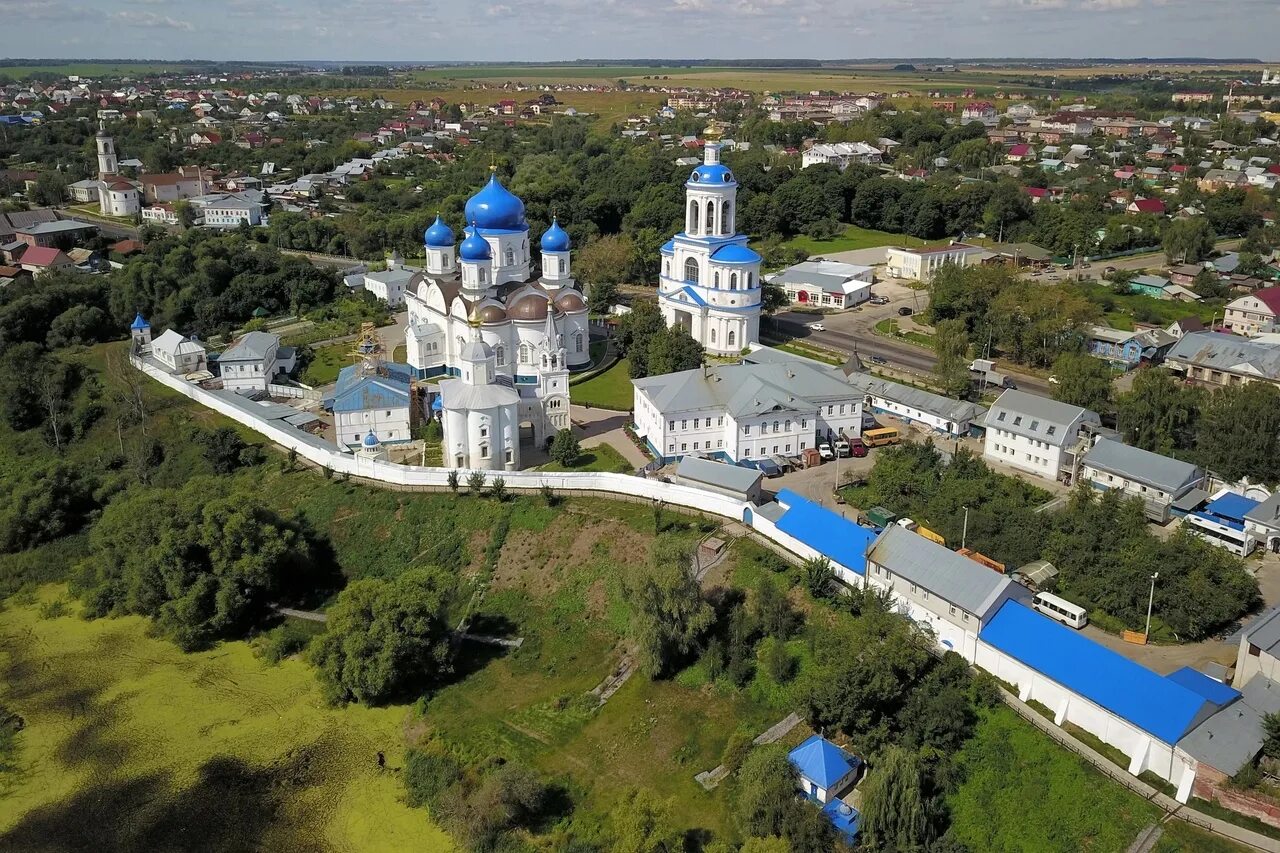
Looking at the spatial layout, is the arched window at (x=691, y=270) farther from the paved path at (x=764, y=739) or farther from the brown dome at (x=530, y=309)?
the paved path at (x=764, y=739)

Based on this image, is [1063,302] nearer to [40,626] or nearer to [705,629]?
[705,629]

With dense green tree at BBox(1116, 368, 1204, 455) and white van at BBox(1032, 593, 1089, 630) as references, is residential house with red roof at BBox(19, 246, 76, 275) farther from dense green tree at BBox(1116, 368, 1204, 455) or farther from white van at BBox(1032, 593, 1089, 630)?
dense green tree at BBox(1116, 368, 1204, 455)

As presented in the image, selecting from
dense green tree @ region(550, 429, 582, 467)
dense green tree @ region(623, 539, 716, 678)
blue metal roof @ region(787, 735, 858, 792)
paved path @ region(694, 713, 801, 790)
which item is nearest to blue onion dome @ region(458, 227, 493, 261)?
dense green tree @ region(550, 429, 582, 467)

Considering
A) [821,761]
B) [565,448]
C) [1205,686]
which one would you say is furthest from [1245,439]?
[565,448]

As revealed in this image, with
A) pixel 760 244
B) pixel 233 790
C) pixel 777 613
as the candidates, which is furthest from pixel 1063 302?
pixel 233 790

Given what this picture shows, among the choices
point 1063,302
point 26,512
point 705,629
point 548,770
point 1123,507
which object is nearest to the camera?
point 548,770

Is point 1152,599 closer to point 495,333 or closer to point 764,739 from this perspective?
point 764,739

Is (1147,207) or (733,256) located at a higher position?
(1147,207)

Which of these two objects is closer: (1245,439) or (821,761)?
(821,761)
